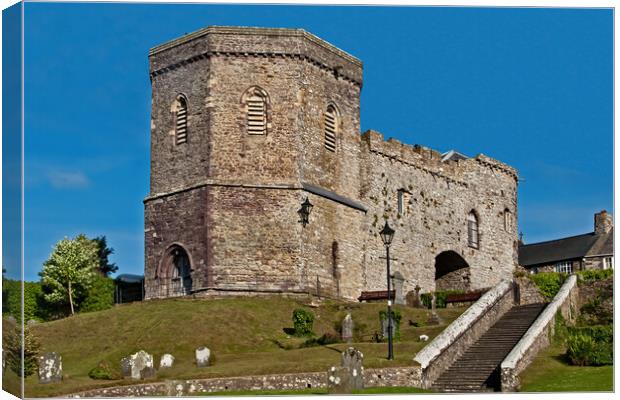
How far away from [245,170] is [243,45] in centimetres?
465

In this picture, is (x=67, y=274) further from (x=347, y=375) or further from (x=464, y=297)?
(x=347, y=375)

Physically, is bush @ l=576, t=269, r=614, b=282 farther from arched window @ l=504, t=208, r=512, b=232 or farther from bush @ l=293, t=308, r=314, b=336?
bush @ l=293, t=308, r=314, b=336

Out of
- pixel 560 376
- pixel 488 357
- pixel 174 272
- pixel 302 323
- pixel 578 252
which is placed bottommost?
pixel 560 376

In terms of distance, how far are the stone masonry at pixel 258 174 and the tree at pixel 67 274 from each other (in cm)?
571

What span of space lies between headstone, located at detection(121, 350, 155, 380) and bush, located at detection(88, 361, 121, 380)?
1.48ft

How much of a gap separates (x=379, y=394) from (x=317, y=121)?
1967 centimetres

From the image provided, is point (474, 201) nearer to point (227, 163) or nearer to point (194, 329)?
point (227, 163)

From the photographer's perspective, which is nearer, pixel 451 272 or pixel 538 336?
pixel 538 336

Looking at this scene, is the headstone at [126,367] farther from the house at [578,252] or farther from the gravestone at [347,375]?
the house at [578,252]

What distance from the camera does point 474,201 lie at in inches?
2304

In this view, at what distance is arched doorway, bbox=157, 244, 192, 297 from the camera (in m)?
47.5

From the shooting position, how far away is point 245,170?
155 feet

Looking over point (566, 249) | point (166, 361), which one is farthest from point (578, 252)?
point (166, 361)

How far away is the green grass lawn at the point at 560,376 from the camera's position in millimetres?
32250
